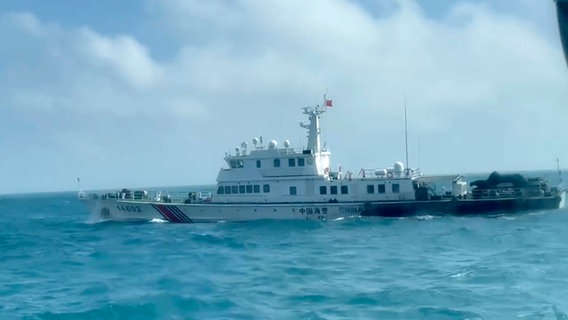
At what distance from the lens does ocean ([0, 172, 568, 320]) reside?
1586 cm

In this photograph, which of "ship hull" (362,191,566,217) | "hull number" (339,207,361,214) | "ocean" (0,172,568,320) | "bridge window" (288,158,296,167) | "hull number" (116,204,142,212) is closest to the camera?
"ocean" (0,172,568,320)

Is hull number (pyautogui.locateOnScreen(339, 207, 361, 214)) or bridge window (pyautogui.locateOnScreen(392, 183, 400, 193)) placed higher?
bridge window (pyautogui.locateOnScreen(392, 183, 400, 193))

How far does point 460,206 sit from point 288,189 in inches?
445

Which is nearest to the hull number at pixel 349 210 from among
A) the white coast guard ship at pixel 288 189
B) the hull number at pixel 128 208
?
the white coast guard ship at pixel 288 189

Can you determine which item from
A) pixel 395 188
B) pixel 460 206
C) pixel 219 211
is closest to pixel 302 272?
pixel 395 188

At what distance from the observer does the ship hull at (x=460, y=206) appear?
39.4 meters

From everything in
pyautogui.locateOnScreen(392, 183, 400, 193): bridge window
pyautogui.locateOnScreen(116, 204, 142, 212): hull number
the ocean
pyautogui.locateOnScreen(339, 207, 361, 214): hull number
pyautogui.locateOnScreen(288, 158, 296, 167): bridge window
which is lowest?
the ocean

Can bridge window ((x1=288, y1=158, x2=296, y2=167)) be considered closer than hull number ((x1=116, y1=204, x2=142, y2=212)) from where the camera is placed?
Yes

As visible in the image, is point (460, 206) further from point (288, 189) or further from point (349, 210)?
point (288, 189)

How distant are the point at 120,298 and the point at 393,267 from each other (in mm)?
9782

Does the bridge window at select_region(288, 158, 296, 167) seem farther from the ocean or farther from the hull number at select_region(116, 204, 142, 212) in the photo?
the hull number at select_region(116, 204, 142, 212)

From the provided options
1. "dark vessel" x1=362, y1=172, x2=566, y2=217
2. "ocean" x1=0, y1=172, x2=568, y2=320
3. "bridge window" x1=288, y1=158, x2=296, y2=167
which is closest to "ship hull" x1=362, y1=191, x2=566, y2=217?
"dark vessel" x1=362, y1=172, x2=566, y2=217

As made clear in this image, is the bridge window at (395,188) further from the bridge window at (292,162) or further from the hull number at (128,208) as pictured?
the hull number at (128,208)

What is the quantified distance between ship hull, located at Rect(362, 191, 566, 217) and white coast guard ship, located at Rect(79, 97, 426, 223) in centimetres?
64
